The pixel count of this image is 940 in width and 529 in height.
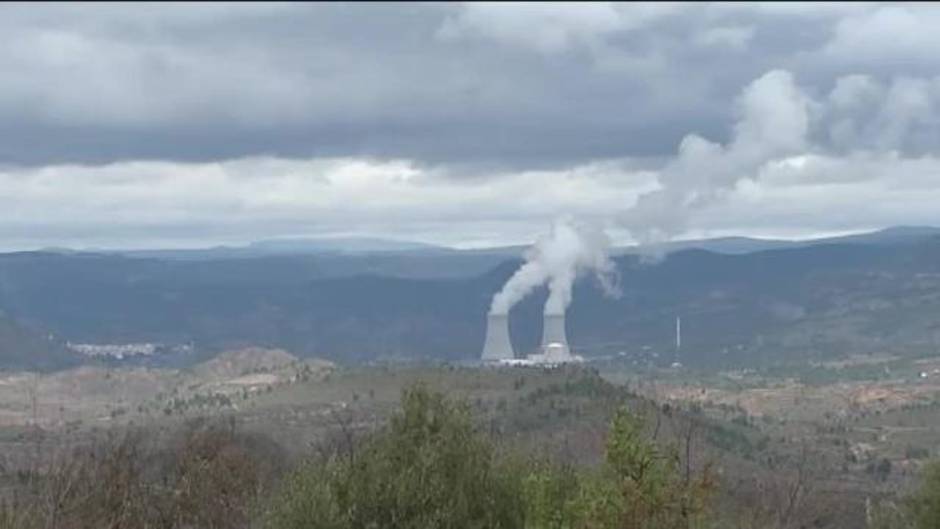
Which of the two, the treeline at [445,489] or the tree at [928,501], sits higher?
the treeline at [445,489]

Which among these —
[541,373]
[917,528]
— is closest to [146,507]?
[917,528]

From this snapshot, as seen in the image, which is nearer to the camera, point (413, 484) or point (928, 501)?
point (413, 484)

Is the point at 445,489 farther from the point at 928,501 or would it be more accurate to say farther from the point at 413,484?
the point at 928,501

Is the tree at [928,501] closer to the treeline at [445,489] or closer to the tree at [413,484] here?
the treeline at [445,489]

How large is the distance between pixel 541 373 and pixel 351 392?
26451 mm

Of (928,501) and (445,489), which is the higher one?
(445,489)

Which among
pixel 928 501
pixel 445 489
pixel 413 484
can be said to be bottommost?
pixel 928 501

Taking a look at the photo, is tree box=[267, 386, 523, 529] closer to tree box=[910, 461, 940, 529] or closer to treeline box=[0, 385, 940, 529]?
treeline box=[0, 385, 940, 529]

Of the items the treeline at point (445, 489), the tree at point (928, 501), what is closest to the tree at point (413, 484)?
the treeline at point (445, 489)

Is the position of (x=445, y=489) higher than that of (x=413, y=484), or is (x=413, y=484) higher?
(x=413, y=484)

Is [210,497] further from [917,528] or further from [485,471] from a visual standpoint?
[917,528]

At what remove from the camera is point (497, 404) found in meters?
155

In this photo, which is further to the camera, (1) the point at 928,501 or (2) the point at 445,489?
Answer: (1) the point at 928,501

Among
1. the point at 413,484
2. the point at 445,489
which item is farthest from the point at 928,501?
the point at 413,484
